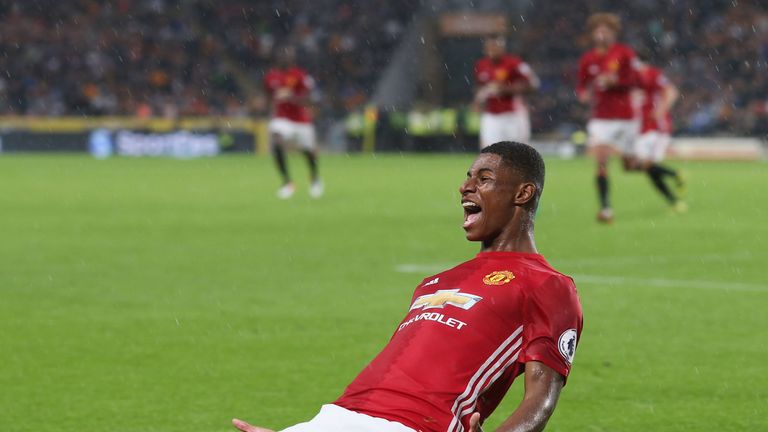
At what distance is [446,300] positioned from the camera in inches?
149

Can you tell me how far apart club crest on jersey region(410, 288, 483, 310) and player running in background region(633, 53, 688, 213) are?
13701 millimetres

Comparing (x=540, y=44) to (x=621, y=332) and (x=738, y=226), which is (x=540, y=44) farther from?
(x=621, y=332)

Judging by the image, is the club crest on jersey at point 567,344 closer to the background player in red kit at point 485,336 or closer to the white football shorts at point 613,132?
the background player in red kit at point 485,336

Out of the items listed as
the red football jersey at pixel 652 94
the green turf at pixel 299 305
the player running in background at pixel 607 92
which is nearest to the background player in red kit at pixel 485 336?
the green turf at pixel 299 305

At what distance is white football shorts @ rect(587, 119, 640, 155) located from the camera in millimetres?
17266

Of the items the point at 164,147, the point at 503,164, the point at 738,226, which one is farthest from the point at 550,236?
the point at 164,147

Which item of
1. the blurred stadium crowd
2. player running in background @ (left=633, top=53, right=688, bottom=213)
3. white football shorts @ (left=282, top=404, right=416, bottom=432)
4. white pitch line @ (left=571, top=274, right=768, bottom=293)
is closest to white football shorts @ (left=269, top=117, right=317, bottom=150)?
player running in background @ (left=633, top=53, right=688, bottom=213)

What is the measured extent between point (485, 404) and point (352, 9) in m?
42.7

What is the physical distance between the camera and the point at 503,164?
384cm

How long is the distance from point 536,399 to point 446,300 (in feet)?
1.35

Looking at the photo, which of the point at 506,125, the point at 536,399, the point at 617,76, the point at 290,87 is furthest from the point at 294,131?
the point at 536,399

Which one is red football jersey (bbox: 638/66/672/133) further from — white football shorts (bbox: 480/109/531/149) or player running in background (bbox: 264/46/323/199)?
player running in background (bbox: 264/46/323/199)

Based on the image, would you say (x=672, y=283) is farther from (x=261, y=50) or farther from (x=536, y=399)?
(x=261, y=50)

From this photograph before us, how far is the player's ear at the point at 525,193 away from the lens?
12.6ft
